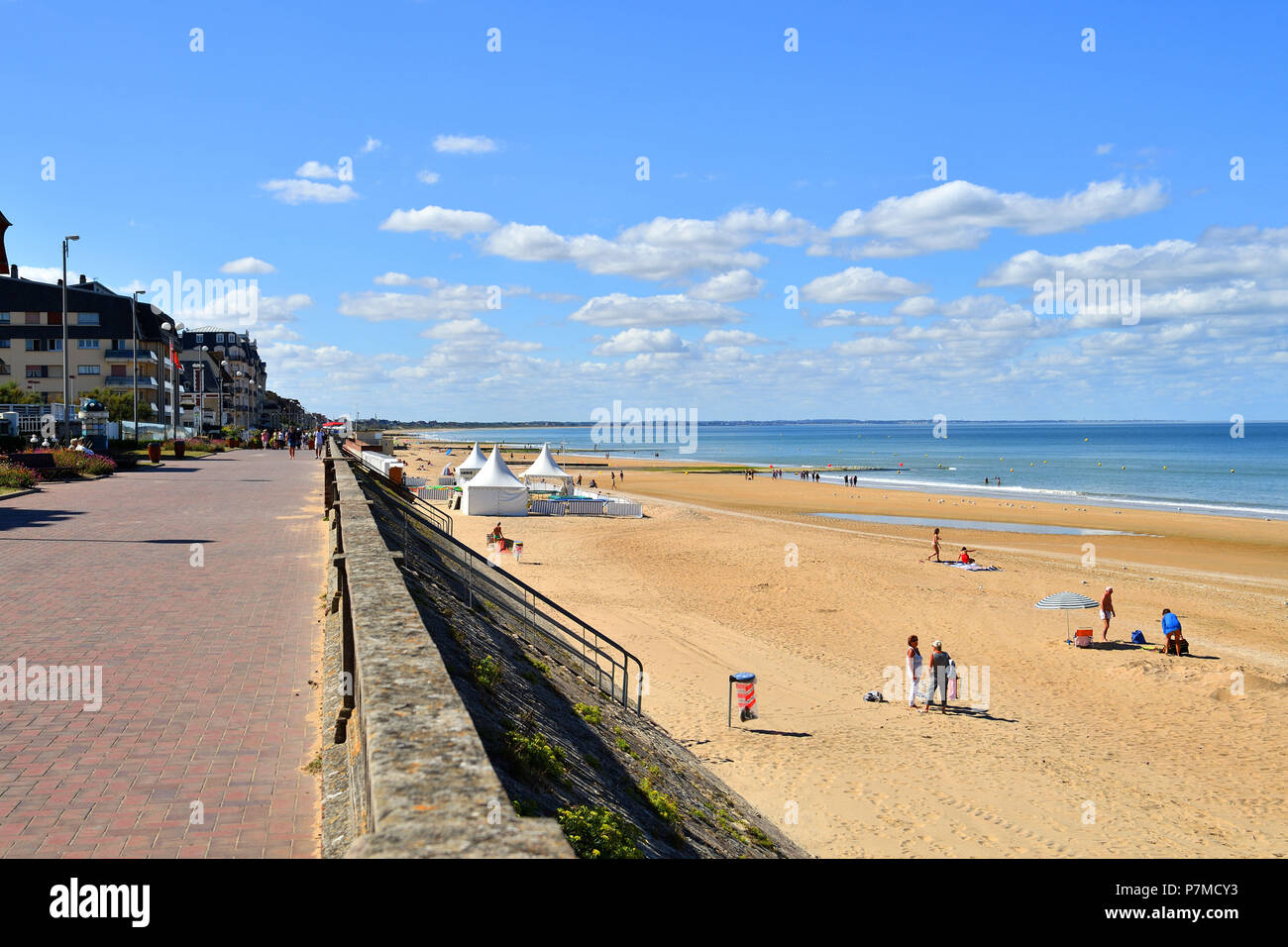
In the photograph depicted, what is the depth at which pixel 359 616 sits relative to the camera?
580 cm

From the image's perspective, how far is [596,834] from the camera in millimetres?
4984

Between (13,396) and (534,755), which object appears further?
(13,396)

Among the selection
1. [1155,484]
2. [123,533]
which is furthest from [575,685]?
[1155,484]

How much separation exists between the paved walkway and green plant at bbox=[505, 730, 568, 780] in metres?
1.19

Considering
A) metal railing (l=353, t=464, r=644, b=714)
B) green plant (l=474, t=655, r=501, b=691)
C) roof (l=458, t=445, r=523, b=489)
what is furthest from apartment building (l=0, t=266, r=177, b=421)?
green plant (l=474, t=655, r=501, b=691)

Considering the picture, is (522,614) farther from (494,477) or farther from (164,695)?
(494,477)

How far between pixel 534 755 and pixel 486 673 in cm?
173

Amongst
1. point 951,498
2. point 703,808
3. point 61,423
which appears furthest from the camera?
point 951,498

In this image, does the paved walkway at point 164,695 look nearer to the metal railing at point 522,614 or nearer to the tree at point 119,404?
the metal railing at point 522,614

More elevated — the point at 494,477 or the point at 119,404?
the point at 119,404

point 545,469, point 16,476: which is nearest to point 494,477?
point 545,469

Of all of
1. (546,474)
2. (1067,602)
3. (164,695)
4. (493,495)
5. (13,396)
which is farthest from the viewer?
(13,396)
